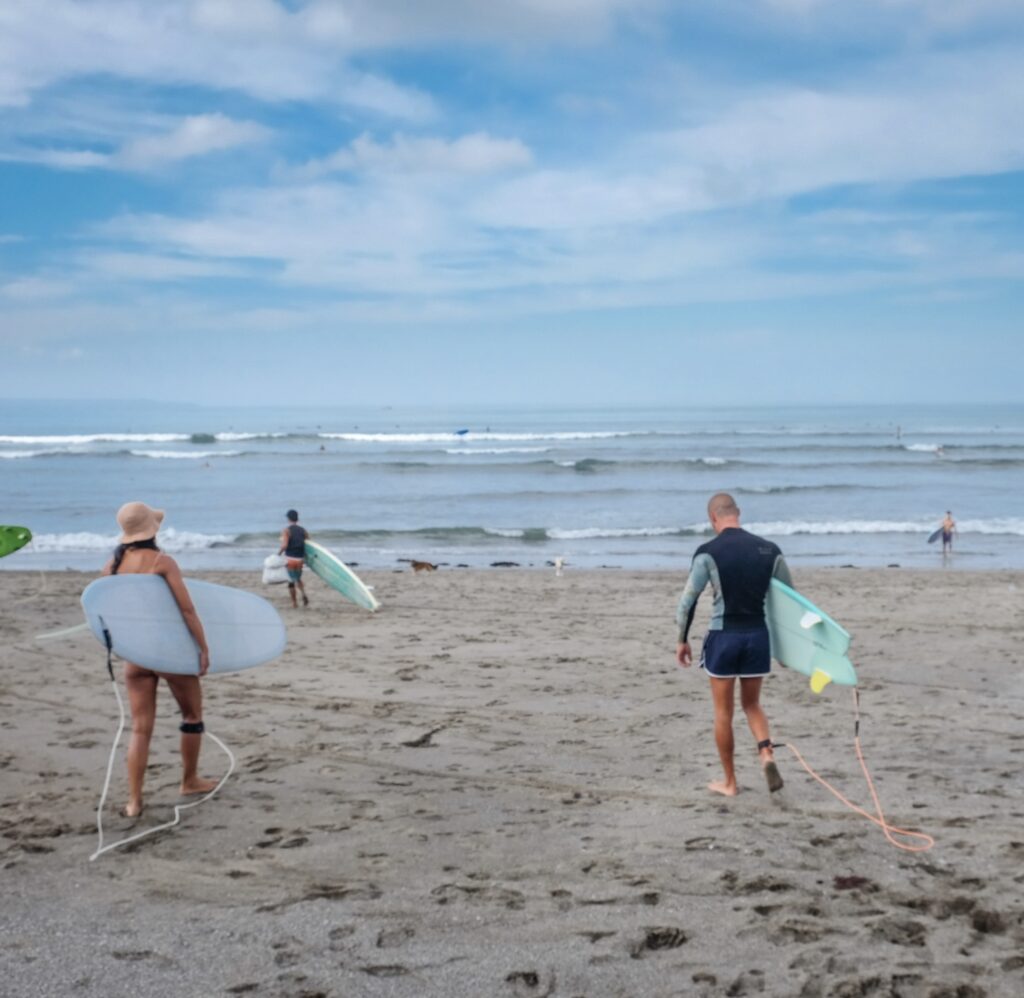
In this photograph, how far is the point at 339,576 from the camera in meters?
13.5

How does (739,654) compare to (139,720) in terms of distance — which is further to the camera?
(739,654)

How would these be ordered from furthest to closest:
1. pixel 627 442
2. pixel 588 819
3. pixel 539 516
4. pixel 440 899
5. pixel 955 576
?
pixel 627 442
pixel 539 516
pixel 955 576
pixel 588 819
pixel 440 899

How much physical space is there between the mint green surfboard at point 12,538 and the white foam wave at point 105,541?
39.3ft

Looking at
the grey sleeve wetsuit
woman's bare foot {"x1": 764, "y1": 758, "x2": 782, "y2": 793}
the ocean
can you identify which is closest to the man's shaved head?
the grey sleeve wetsuit

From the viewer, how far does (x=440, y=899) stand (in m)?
4.27

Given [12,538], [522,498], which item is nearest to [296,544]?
[12,538]

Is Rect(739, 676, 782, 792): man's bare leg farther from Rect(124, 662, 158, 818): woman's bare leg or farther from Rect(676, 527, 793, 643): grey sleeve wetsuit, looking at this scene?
Rect(124, 662, 158, 818): woman's bare leg

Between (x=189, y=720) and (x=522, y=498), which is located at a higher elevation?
(x=189, y=720)

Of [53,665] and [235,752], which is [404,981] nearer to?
[235,752]

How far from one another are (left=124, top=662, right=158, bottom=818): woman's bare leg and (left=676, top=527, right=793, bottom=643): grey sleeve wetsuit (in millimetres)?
2734

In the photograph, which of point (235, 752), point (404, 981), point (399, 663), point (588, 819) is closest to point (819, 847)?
point (588, 819)

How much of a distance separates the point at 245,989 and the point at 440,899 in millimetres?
948

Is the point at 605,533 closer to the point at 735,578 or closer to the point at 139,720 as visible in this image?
the point at 735,578

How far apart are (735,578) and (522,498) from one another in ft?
90.8
